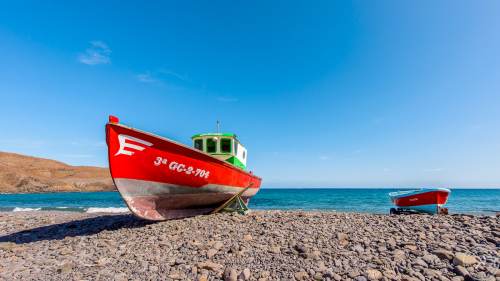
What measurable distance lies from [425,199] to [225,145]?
11075 millimetres

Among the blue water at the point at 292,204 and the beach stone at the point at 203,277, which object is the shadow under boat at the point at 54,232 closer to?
the beach stone at the point at 203,277

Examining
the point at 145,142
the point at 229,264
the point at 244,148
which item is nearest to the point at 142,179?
the point at 145,142

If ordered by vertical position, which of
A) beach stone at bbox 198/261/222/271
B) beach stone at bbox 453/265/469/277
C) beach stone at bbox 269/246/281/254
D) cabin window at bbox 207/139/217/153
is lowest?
beach stone at bbox 198/261/222/271

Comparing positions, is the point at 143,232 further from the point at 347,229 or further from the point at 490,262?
the point at 490,262

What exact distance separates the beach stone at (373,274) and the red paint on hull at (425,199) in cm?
1093

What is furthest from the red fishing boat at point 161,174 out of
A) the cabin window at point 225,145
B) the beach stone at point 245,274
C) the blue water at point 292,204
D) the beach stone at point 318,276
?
the blue water at point 292,204

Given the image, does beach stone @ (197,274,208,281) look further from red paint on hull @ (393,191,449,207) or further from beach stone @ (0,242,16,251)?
red paint on hull @ (393,191,449,207)

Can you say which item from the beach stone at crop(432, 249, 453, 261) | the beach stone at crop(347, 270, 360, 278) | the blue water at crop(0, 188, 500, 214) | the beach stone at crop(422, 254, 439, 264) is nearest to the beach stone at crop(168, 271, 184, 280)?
the beach stone at crop(347, 270, 360, 278)

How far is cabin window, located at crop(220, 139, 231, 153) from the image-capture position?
12.0 metres

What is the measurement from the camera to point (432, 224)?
6.70 m

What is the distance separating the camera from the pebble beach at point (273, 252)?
165 inches

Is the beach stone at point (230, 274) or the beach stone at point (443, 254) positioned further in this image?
the beach stone at point (443, 254)

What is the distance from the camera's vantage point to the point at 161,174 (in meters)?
7.69

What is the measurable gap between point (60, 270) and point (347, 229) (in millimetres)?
6730
